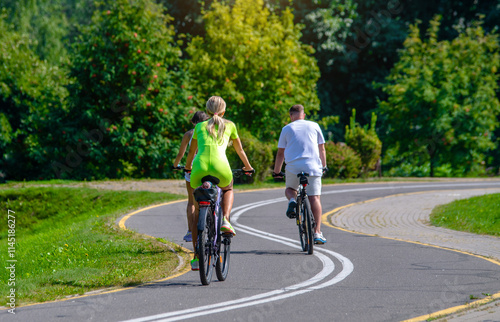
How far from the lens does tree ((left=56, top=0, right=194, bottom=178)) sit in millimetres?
24516

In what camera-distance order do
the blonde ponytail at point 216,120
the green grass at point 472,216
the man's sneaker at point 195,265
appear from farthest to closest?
the green grass at point 472,216 → the blonde ponytail at point 216,120 → the man's sneaker at point 195,265

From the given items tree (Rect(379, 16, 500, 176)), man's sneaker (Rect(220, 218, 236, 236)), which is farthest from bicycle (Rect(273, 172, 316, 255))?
tree (Rect(379, 16, 500, 176))

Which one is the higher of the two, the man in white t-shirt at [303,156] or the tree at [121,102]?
the tree at [121,102]

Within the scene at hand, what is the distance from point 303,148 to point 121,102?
17.3m

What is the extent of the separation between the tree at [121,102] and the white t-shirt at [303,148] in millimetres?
16217

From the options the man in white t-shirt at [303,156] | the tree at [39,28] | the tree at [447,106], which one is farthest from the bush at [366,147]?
the tree at [39,28]

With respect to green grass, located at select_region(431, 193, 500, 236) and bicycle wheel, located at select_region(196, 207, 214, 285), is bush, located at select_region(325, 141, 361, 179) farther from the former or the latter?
bicycle wheel, located at select_region(196, 207, 214, 285)

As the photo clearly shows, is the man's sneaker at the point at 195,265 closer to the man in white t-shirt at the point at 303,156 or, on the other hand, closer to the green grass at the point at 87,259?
the green grass at the point at 87,259

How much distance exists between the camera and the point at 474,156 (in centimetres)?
2844

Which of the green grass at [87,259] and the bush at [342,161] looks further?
the bush at [342,161]

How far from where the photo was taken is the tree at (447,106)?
27.8 meters

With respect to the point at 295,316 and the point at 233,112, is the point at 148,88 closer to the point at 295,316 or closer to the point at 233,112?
the point at 233,112

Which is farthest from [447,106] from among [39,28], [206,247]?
[39,28]

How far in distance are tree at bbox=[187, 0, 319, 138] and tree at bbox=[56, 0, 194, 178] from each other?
2471 mm
